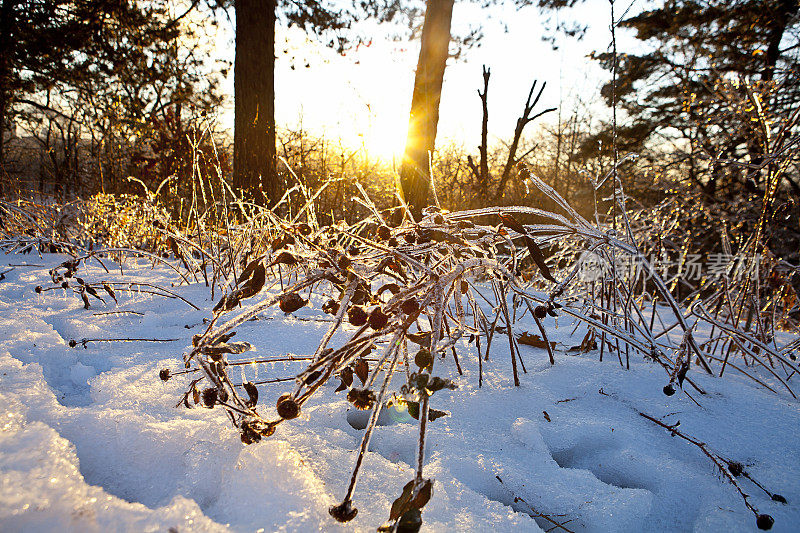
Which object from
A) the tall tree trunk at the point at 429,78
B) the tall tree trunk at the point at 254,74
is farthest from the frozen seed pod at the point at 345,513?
the tall tree trunk at the point at 429,78

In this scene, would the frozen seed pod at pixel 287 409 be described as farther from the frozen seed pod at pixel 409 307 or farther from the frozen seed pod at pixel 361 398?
the frozen seed pod at pixel 409 307

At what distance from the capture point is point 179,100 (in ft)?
23.6

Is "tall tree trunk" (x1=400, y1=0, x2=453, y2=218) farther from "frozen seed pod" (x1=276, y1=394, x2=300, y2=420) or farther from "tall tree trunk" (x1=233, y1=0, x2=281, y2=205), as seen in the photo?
"frozen seed pod" (x1=276, y1=394, x2=300, y2=420)

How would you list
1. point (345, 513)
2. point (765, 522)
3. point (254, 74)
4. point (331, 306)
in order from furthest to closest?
point (254, 74), point (331, 306), point (765, 522), point (345, 513)

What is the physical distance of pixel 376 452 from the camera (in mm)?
859

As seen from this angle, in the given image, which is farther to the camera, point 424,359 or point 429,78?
point 429,78

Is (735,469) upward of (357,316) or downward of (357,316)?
downward

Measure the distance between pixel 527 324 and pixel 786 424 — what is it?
1057mm

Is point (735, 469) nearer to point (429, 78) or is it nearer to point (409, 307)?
point (409, 307)

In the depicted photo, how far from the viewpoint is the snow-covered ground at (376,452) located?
1.95 feet

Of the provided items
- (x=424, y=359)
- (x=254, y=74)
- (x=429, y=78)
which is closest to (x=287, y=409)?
(x=424, y=359)

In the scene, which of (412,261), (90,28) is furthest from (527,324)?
(90,28)

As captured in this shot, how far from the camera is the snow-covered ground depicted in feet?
1.95

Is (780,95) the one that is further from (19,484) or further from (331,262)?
(19,484)
